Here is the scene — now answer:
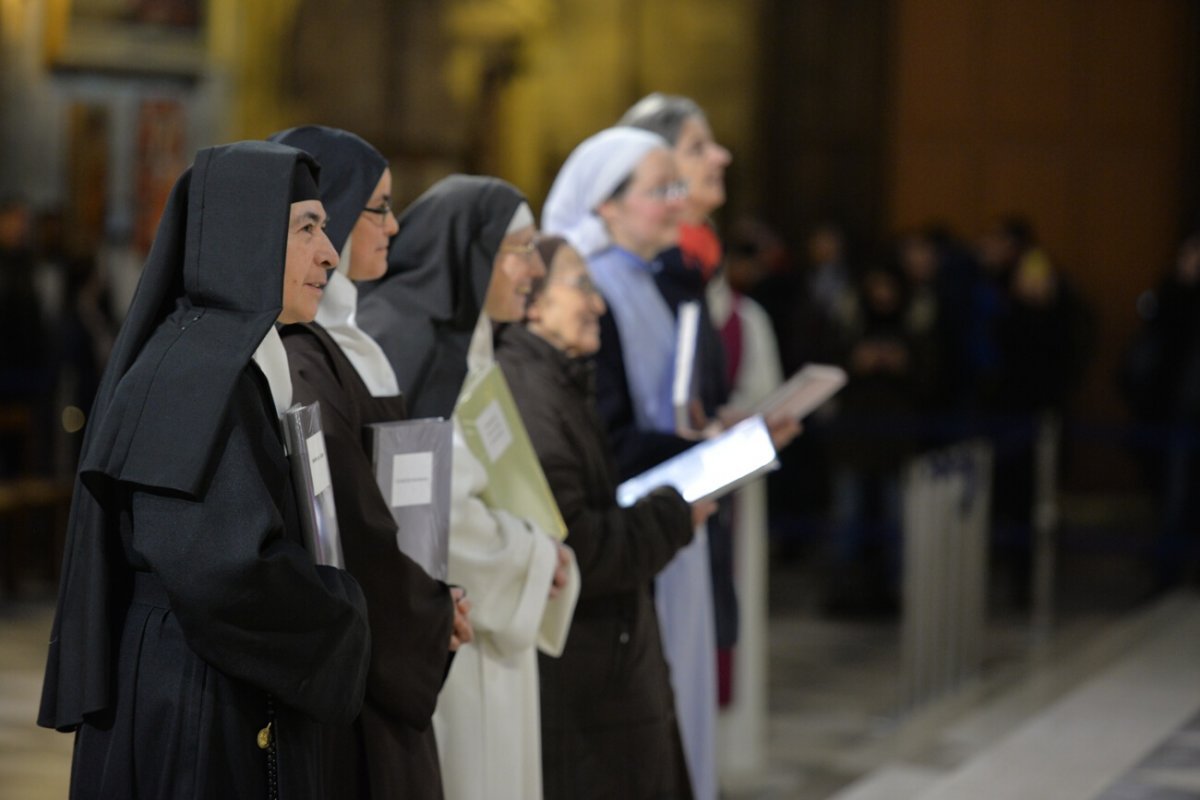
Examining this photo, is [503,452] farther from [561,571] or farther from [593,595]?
[593,595]

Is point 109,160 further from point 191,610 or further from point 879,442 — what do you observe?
point 191,610

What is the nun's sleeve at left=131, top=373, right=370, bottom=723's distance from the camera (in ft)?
8.22

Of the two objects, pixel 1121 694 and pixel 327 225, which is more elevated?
pixel 327 225

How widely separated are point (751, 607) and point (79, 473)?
13.6 ft

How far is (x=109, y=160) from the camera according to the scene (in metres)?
11.4

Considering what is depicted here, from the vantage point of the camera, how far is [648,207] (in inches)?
195

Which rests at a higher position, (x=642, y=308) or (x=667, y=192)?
(x=667, y=192)

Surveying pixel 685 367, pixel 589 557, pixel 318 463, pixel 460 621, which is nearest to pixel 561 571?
pixel 589 557

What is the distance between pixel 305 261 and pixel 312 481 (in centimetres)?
34

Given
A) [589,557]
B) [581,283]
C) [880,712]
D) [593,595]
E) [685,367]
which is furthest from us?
[880,712]

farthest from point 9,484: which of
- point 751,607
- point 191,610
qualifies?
point 191,610

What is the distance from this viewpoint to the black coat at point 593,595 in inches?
155

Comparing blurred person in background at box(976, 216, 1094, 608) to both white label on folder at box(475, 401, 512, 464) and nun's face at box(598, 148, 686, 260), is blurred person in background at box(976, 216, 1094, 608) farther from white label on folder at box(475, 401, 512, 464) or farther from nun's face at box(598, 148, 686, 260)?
white label on folder at box(475, 401, 512, 464)

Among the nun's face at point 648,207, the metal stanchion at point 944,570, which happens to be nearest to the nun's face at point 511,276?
the nun's face at point 648,207
